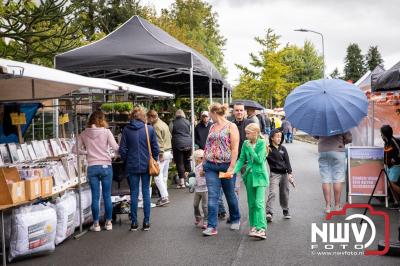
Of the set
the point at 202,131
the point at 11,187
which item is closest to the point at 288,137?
the point at 202,131

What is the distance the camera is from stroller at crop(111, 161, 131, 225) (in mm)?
8625

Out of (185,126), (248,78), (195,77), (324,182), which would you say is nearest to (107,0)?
(248,78)

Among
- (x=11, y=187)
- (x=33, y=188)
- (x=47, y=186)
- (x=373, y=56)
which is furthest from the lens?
(x=373, y=56)

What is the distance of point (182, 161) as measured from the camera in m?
12.9

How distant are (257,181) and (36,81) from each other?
13.1ft

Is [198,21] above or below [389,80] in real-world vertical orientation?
above

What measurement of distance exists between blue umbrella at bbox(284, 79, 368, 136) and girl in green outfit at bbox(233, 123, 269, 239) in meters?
1.11

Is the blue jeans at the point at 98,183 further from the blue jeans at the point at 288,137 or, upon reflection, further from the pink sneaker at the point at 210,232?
the blue jeans at the point at 288,137

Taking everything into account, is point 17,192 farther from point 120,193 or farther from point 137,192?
point 120,193

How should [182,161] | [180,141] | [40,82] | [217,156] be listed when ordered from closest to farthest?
[217,156] → [40,82] → [180,141] → [182,161]

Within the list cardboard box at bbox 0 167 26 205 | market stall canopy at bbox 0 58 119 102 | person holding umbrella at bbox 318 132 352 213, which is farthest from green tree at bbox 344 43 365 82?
cardboard box at bbox 0 167 26 205

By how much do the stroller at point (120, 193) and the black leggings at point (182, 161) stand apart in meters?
3.34

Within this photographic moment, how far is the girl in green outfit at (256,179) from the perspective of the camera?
713 cm

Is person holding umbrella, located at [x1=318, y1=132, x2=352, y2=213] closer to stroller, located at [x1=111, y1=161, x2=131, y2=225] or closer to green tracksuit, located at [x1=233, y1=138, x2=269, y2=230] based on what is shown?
green tracksuit, located at [x1=233, y1=138, x2=269, y2=230]
